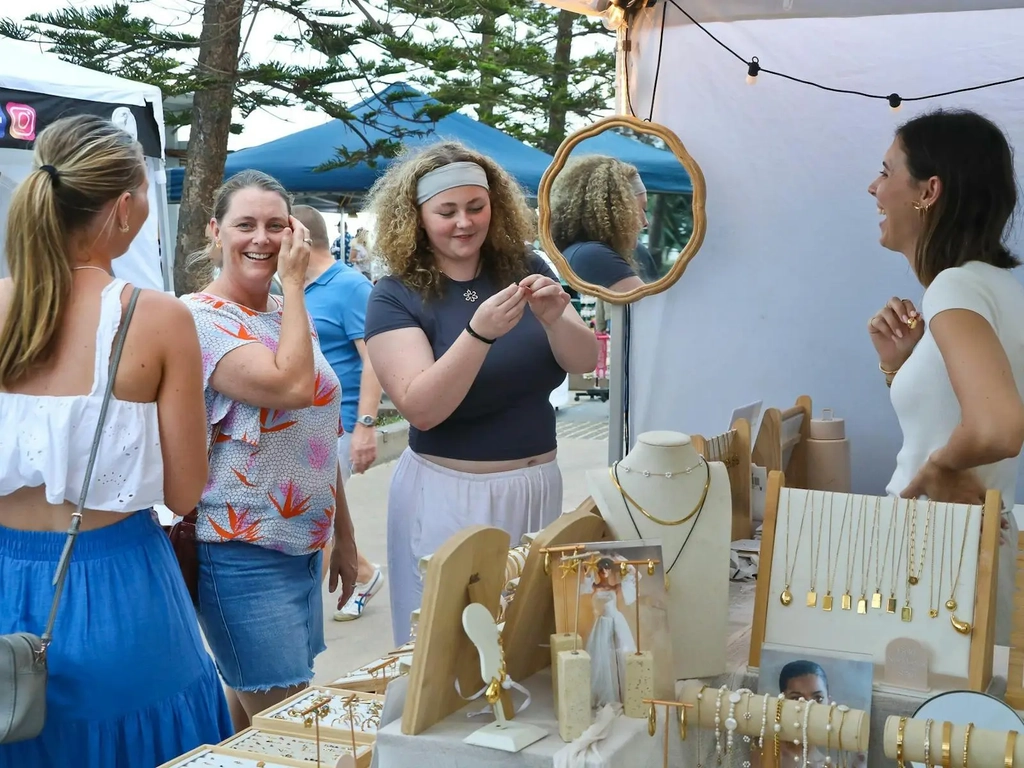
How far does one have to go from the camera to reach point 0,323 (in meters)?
1.50

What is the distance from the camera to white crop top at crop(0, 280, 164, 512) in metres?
1.46

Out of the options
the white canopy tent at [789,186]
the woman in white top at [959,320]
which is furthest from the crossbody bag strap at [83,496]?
the white canopy tent at [789,186]

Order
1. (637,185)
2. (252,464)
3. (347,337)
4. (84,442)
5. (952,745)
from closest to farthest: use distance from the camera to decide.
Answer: (952,745) → (84,442) → (252,464) → (637,185) → (347,337)

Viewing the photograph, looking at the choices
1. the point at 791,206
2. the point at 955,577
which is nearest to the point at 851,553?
the point at 955,577

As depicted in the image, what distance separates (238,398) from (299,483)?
0.20m

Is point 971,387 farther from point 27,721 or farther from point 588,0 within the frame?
point 588,0

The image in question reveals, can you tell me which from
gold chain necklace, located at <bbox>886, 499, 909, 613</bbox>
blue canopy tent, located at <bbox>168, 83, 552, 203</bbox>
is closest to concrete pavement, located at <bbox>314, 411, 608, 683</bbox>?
gold chain necklace, located at <bbox>886, 499, 909, 613</bbox>

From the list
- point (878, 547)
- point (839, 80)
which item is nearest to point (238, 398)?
point (878, 547)

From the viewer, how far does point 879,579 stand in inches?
51.1

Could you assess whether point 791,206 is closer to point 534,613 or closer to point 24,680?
point 534,613

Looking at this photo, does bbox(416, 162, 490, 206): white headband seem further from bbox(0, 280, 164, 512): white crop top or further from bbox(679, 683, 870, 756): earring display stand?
bbox(679, 683, 870, 756): earring display stand

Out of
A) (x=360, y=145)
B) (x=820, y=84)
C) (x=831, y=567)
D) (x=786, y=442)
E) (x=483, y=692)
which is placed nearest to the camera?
(x=483, y=692)

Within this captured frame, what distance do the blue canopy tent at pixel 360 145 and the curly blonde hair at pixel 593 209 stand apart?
162 inches

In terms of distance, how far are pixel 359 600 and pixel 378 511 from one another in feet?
5.70
